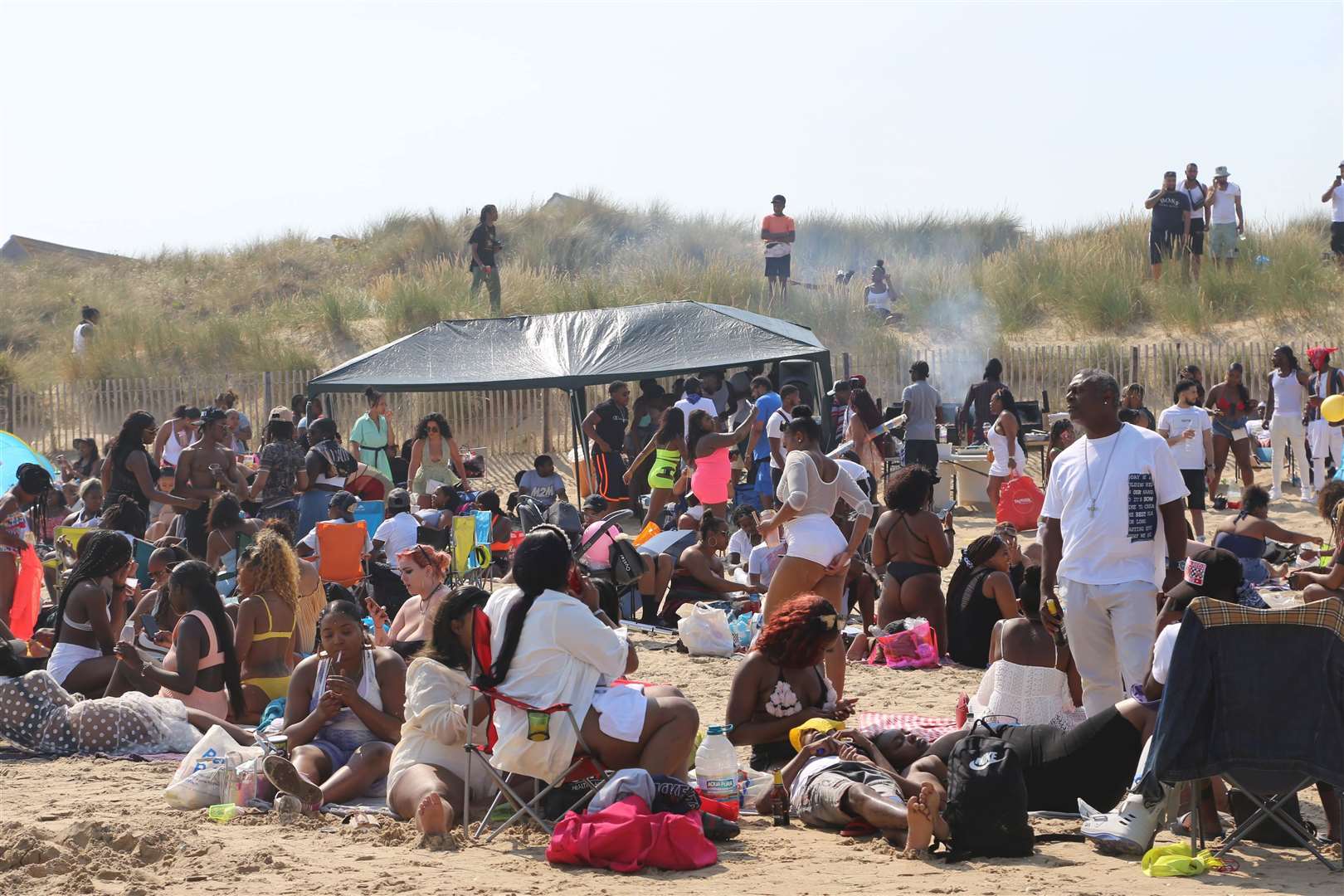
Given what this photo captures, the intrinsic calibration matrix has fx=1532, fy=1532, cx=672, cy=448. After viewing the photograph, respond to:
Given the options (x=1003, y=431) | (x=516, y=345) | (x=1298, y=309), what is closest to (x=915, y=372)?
(x=1003, y=431)

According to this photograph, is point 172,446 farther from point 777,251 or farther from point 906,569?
point 777,251

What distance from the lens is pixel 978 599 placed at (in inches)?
342

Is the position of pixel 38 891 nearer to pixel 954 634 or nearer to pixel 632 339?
pixel 954 634

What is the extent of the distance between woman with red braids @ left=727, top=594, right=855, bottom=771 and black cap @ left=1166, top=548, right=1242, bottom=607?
1375 mm

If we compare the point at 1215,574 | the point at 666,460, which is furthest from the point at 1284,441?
the point at 1215,574

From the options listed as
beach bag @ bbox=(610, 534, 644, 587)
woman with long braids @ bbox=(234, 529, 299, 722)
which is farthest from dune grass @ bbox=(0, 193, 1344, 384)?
woman with long braids @ bbox=(234, 529, 299, 722)

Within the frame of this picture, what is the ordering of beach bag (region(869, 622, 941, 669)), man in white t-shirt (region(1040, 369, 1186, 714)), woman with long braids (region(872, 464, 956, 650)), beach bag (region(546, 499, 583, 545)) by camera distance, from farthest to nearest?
beach bag (region(546, 499, 583, 545))
beach bag (region(869, 622, 941, 669))
woman with long braids (region(872, 464, 956, 650))
man in white t-shirt (region(1040, 369, 1186, 714))

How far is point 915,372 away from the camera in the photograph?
1586cm

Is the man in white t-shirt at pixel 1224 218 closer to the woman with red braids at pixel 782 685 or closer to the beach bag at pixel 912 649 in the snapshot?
the beach bag at pixel 912 649

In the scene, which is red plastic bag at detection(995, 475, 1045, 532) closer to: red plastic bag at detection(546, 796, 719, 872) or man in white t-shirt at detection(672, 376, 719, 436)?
man in white t-shirt at detection(672, 376, 719, 436)

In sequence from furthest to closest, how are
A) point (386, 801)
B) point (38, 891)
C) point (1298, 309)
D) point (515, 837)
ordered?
point (1298, 309) → point (386, 801) → point (515, 837) → point (38, 891)

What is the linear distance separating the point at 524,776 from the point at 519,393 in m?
15.8

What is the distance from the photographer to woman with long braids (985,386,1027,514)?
1412 cm

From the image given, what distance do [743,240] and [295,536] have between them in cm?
2732
